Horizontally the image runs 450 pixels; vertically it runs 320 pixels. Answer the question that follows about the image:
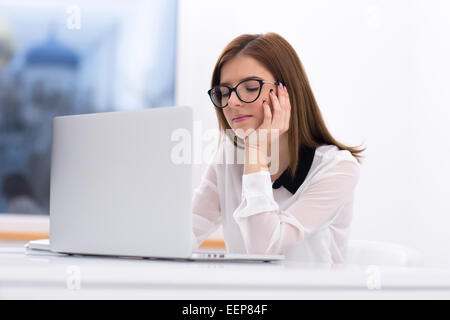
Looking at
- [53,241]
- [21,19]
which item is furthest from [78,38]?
[53,241]

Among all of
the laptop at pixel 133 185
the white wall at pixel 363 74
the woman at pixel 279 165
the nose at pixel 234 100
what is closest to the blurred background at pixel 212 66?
the white wall at pixel 363 74

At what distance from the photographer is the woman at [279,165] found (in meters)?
1.15

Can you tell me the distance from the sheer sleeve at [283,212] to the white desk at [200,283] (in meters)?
0.50

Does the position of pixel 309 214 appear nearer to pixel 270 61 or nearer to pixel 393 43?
pixel 270 61

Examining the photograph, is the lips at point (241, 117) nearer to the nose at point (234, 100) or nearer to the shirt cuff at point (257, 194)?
the nose at point (234, 100)

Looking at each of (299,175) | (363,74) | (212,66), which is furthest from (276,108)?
(363,74)

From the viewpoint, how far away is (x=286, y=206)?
134 cm

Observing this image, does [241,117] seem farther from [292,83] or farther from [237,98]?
[292,83]

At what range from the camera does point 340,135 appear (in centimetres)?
260

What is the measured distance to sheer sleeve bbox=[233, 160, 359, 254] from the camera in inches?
43.3

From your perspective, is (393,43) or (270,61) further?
(393,43)

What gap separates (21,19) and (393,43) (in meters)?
1.93

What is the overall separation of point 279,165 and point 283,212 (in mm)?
269

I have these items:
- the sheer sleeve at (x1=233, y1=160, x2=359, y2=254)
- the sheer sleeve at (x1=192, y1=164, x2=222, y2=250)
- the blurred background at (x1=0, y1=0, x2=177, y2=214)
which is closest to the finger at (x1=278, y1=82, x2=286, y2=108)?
the sheer sleeve at (x1=233, y1=160, x2=359, y2=254)
